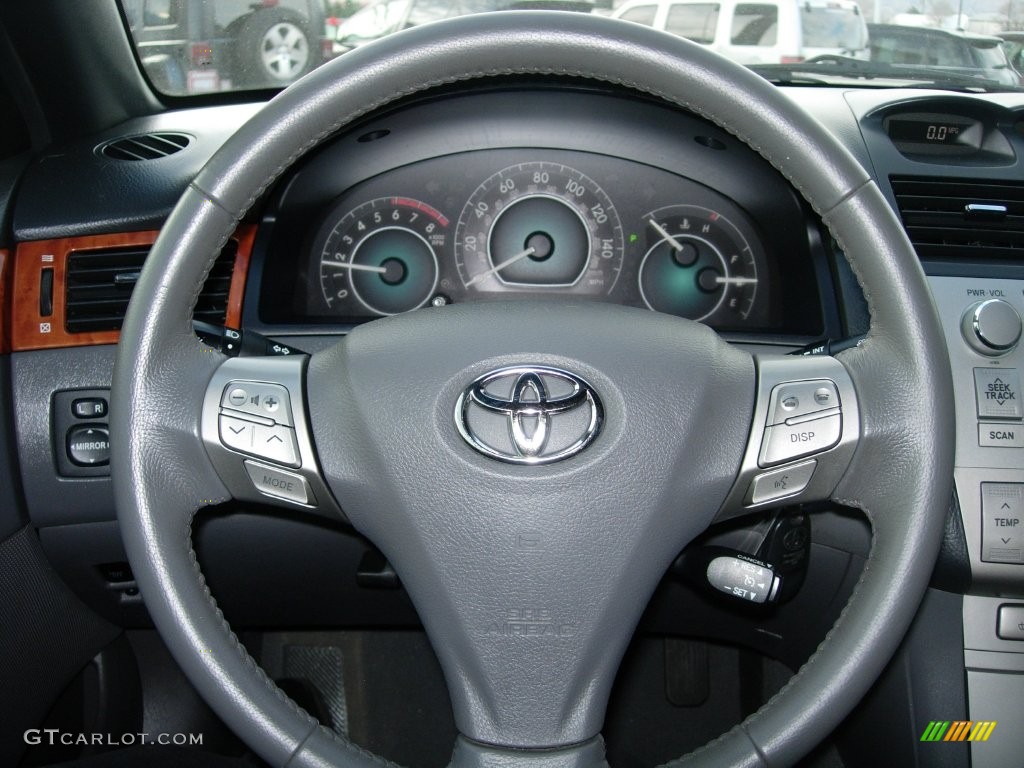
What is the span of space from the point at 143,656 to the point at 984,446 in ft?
5.41

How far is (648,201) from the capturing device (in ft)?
6.23

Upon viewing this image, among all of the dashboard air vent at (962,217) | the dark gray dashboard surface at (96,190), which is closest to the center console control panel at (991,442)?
the dashboard air vent at (962,217)

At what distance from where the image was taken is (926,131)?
6.12ft

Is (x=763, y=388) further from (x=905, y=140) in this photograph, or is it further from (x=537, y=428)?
(x=905, y=140)

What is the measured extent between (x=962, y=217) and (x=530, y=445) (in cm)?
100

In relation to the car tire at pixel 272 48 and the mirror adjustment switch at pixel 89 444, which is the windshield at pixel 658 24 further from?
the mirror adjustment switch at pixel 89 444

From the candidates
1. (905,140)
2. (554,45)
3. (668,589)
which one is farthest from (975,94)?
(554,45)

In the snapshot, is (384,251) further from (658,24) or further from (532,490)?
(532,490)

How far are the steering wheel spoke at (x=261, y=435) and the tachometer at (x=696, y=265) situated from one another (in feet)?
3.08

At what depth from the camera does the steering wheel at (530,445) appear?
1.02 meters

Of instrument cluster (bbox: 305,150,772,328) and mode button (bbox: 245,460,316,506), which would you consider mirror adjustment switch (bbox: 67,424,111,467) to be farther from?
mode button (bbox: 245,460,316,506)

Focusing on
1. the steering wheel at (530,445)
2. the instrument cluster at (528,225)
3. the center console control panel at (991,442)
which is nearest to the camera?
the steering wheel at (530,445)

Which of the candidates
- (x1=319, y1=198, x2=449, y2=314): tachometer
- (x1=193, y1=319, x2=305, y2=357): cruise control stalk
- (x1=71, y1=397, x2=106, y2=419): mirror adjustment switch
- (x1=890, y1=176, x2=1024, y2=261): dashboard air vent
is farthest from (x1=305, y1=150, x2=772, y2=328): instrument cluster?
(x1=193, y1=319, x2=305, y2=357): cruise control stalk

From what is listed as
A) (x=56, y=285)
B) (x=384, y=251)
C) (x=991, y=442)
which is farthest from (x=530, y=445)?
(x=56, y=285)
